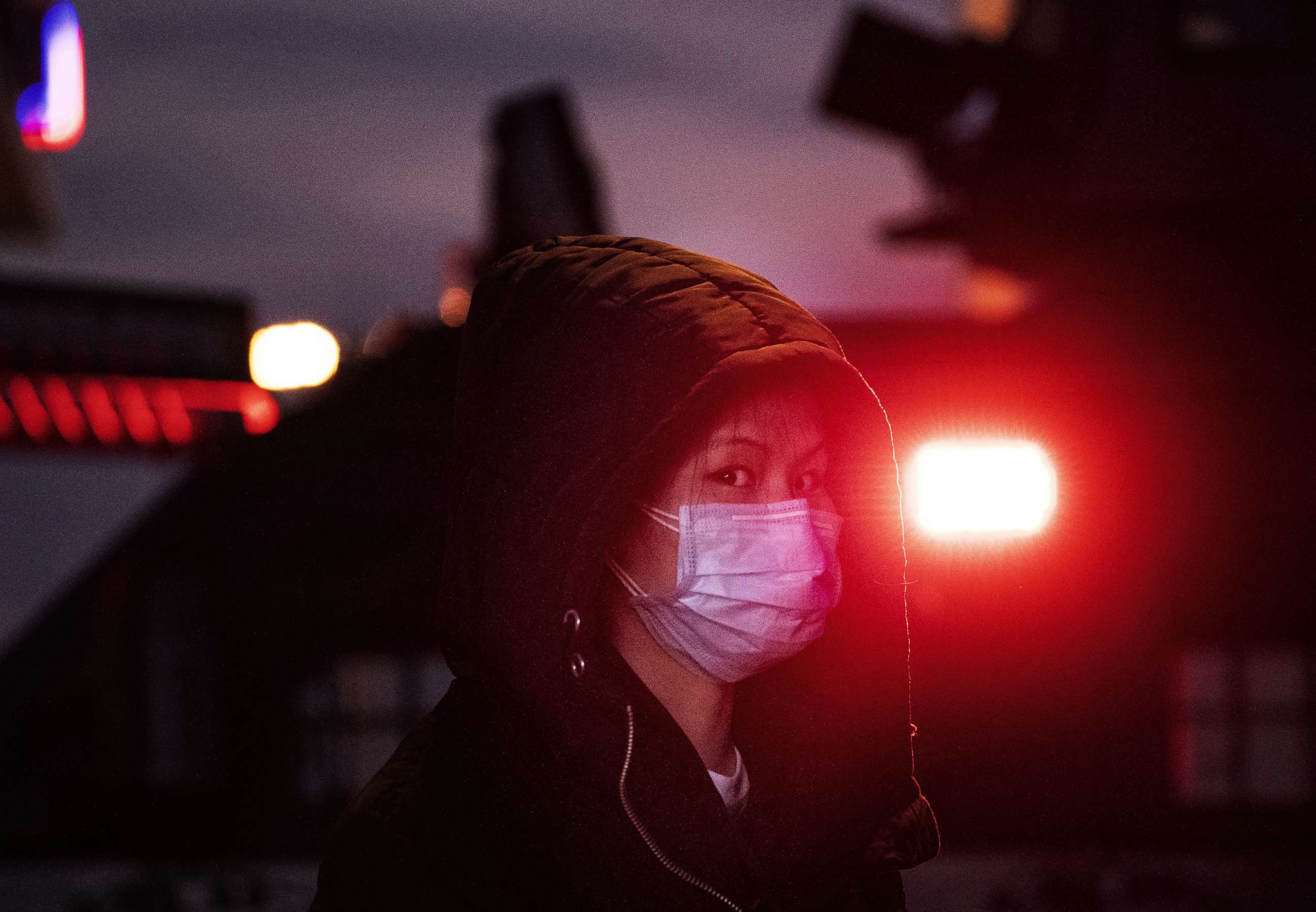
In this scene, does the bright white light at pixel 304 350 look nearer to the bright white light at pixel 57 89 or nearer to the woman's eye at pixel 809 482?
the bright white light at pixel 57 89

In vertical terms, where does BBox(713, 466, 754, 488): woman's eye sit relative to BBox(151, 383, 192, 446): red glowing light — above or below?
above

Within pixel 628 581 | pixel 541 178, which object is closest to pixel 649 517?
pixel 628 581

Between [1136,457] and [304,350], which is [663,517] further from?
[304,350]

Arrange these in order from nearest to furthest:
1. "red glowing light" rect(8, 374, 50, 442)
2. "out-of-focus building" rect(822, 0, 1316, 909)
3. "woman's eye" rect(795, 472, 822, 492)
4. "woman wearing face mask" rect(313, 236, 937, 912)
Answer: "woman wearing face mask" rect(313, 236, 937, 912), "woman's eye" rect(795, 472, 822, 492), "out-of-focus building" rect(822, 0, 1316, 909), "red glowing light" rect(8, 374, 50, 442)

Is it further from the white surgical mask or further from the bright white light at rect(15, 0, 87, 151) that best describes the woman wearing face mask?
the bright white light at rect(15, 0, 87, 151)

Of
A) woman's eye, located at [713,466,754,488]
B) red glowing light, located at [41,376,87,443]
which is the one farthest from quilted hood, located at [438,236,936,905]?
red glowing light, located at [41,376,87,443]

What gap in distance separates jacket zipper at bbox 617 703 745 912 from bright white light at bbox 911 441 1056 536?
2.79 meters

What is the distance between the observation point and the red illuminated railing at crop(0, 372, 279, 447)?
832cm

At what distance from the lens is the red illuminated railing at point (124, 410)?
27.3 feet

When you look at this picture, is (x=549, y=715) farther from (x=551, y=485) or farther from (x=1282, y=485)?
(x=1282, y=485)

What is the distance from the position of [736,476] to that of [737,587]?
0.75ft

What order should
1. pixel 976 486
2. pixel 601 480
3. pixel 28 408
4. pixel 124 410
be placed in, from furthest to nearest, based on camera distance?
1. pixel 124 410
2. pixel 28 408
3. pixel 976 486
4. pixel 601 480

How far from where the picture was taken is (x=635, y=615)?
2.25 meters

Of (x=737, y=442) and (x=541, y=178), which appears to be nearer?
(x=737, y=442)
